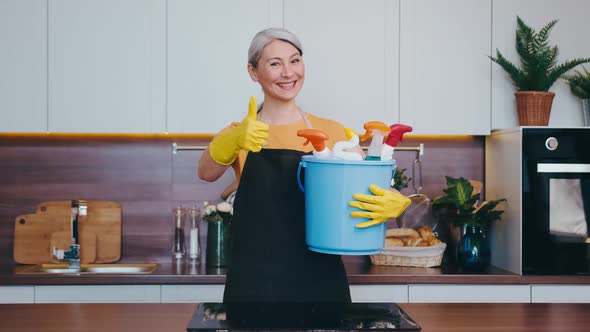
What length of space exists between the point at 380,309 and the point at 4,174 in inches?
91.3

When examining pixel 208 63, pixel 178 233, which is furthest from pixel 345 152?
pixel 178 233

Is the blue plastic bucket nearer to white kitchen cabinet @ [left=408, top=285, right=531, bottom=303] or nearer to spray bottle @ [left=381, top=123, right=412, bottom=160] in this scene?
spray bottle @ [left=381, top=123, right=412, bottom=160]

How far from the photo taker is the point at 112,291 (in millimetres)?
2648

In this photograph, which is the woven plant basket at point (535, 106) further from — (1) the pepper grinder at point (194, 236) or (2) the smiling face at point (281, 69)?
(1) the pepper grinder at point (194, 236)

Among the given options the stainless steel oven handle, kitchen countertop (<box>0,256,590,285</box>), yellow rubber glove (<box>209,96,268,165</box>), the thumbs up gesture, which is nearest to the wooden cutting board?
kitchen countertop (<box>0,256,590,285</box>)

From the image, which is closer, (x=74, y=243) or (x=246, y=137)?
(x=246, y=137)

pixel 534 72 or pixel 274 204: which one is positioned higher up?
pixel 534 72

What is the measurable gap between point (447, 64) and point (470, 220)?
0.69 metres

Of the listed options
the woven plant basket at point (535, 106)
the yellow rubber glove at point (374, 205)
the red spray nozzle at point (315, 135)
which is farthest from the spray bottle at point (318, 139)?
the woven plant basket at point (535, 106)

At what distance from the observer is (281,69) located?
195 cm

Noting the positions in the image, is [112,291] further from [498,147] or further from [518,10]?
[518,10]

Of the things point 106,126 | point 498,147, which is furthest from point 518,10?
point 106,126

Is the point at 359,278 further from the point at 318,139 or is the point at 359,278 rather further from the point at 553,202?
the point at 318,139

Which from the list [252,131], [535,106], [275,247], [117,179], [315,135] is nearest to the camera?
[315,135]
